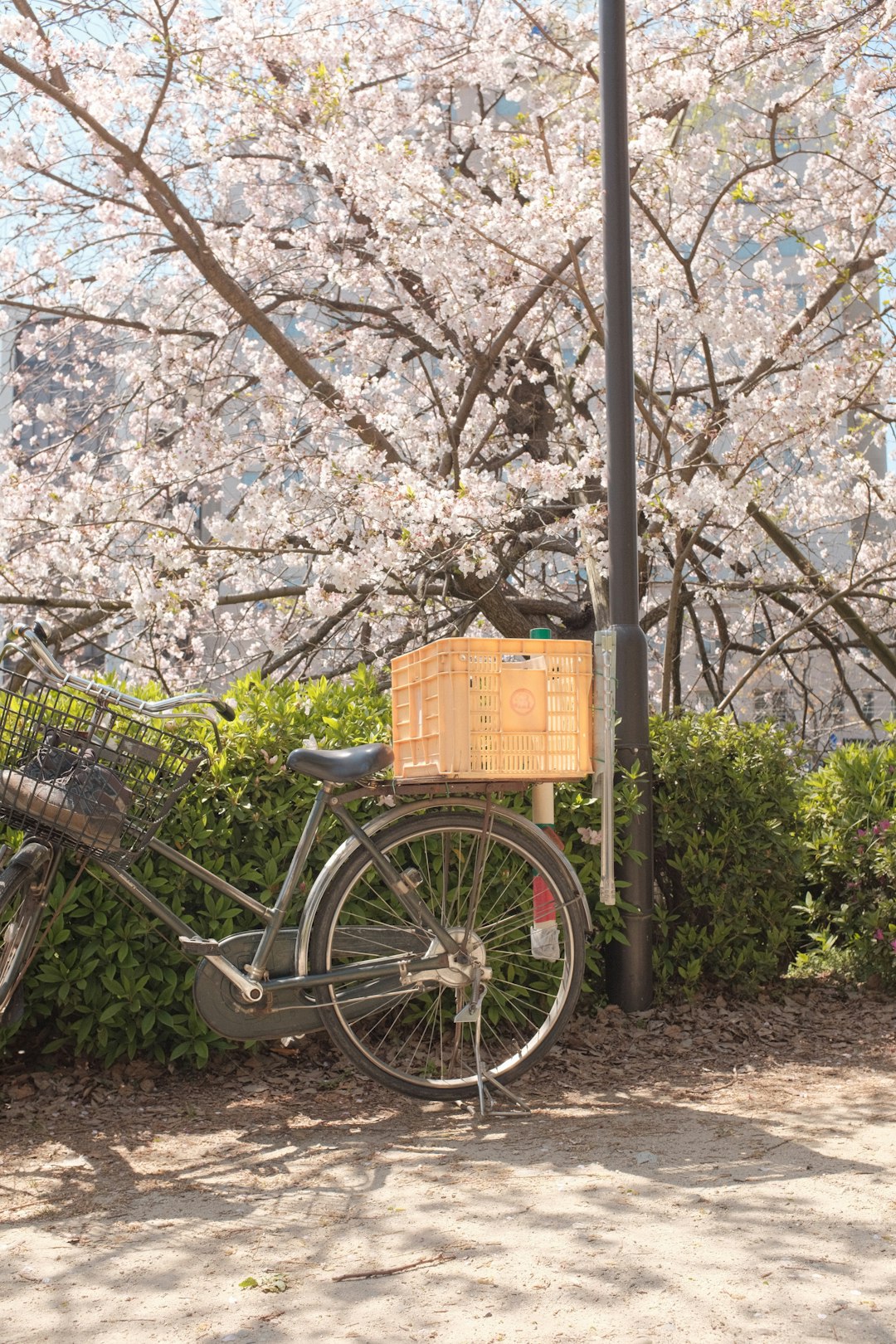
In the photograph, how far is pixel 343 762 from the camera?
→ 11.6ft

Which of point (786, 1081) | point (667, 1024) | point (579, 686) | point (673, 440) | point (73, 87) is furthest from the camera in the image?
point (673, 440)

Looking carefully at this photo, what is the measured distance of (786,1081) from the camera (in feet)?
13.2

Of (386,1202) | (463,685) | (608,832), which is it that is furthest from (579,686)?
(386,1202)

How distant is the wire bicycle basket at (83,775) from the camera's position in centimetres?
327

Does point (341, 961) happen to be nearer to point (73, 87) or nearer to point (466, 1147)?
point (466, 1147)

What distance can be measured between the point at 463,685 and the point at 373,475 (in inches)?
156

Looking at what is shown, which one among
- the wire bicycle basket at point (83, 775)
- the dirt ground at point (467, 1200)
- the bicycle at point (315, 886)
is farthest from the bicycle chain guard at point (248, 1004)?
the wire bicycle basket at point (83, 775)

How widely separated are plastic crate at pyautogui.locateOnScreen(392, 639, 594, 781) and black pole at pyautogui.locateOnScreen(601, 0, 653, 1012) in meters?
0.89

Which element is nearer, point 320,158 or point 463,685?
point 463,685

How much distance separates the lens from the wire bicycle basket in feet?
10.7

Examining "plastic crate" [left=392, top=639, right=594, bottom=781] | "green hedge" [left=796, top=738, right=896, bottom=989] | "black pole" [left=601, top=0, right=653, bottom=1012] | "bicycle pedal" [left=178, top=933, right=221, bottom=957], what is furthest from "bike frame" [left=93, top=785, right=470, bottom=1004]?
"green hedge" [left=796, top=738, right=896, bottom=989]

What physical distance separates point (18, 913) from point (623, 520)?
100 inches

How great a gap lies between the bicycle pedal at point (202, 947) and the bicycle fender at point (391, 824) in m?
0.24

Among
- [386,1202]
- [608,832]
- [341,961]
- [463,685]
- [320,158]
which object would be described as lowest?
[386,1202]
